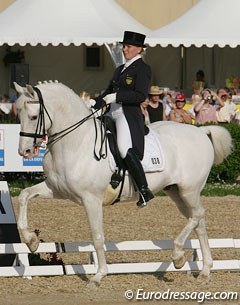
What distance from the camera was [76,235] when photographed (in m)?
14.3

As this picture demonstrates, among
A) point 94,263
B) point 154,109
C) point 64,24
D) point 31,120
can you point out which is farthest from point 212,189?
point 31,120

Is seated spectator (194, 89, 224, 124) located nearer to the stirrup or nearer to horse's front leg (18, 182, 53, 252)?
the stirrup

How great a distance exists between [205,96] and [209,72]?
7.80 meters

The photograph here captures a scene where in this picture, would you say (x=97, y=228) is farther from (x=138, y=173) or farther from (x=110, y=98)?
(x=110, y=98)

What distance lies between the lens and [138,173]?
10.5 metres

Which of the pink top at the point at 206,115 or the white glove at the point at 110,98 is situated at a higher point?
the white glove at the point at 110,98

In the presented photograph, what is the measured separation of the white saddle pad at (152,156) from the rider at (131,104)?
0.10m

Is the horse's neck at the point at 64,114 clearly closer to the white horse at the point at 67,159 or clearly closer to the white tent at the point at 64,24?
the white horse at the point at 67,159

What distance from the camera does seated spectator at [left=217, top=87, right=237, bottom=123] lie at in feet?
72.9

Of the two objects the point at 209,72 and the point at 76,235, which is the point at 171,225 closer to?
the point at 76,235

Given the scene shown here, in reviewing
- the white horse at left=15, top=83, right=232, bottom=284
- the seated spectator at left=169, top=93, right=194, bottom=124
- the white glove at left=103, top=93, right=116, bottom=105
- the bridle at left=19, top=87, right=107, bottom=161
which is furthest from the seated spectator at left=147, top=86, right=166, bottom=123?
the white glove at left=103, top=93, right=116, bottom=105

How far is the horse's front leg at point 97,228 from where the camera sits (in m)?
10.3

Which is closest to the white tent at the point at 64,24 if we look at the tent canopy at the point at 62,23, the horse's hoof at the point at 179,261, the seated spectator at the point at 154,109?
the tent canopy at the point at 62,23

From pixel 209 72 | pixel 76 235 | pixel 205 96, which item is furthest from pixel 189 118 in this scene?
pixel 209 72
